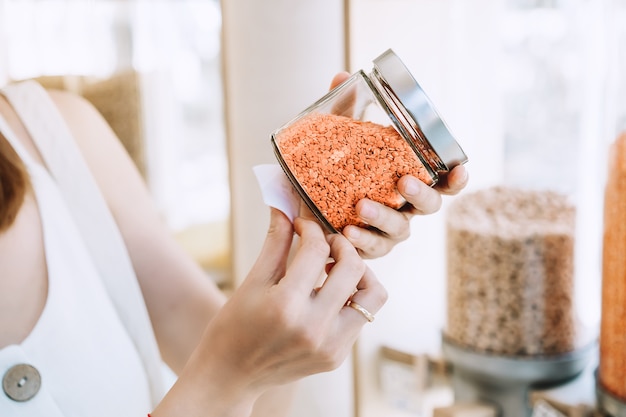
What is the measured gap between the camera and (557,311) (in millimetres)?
727

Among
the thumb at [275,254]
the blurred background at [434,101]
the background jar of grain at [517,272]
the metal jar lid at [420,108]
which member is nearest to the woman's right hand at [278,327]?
the thumb at [275,254]

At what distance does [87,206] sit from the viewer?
74 cm

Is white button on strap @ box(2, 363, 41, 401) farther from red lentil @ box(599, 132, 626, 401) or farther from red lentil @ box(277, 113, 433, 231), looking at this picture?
red lentil @ box(599, 132, 626, 401)

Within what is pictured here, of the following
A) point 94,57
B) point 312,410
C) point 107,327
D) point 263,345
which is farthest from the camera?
point 94,57

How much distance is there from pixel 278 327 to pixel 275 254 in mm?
73

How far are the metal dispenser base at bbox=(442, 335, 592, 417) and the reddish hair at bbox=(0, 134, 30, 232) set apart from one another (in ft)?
1.84

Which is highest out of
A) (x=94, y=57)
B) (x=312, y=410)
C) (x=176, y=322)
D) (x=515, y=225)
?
(x=94, y=57)

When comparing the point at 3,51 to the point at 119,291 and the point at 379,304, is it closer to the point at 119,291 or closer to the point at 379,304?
the point at 119,291

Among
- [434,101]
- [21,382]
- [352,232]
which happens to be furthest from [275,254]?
[434,101]

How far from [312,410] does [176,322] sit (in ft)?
0.86

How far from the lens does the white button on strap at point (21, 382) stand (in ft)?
1.92

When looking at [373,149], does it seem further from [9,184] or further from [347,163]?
[9,184]

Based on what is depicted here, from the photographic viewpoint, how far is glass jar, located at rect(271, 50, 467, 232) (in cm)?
47

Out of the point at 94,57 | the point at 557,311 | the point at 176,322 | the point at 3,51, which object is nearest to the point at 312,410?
the point at 176,322
